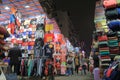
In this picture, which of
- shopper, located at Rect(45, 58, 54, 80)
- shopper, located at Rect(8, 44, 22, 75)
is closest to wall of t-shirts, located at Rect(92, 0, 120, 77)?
shopper, located at Rect(45, 58, 54, 80)

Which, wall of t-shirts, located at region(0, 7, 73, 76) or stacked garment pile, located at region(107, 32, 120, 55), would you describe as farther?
wall of t-shirts, located at region(0, 7, 73, 76)

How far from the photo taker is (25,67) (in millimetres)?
10453

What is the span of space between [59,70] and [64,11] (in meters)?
27.1

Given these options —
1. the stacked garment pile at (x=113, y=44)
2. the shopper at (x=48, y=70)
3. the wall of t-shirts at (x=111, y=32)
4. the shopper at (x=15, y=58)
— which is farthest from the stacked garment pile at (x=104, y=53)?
the shopper at (x=15, y=58)

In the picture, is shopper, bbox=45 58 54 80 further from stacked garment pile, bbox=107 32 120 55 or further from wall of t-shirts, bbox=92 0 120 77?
stacked garment pile, bbox=107 32 120 55

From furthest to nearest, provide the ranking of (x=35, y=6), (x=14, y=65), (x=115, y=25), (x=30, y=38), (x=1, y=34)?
(x=35, y=6), (x=30, y=38), (x=14, y=65), (x=1, y=34), (x=115, y=25)

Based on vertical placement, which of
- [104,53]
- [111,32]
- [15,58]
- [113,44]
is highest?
[111,32]

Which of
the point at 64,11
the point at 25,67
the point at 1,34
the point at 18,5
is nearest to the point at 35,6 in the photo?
the point at 18,5

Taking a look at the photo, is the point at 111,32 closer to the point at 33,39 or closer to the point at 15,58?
the point at 15,58

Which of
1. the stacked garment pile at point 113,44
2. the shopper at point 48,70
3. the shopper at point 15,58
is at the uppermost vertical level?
the stacked garment pile at point 113,44

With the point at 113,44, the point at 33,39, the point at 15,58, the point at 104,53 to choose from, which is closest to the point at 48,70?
the point at 15,58

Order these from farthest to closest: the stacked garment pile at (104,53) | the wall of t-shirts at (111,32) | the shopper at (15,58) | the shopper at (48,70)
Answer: the shopper at (48,70)
the shopper at (15,58)
the stacked garment pile at (104,53)
the wall of t-shirts at (111,32)

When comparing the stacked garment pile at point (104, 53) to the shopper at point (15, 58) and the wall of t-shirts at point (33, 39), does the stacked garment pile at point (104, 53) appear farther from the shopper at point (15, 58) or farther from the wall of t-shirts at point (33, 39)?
the shopper at point (15, 58)

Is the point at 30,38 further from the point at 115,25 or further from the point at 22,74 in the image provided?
the point at 115,25
